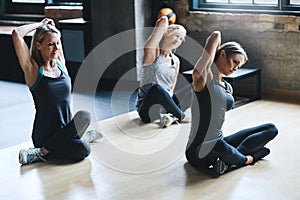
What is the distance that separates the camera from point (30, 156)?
14.5ft

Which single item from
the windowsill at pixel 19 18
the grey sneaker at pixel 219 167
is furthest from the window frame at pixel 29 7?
the grey sneaker at pixel 219 167

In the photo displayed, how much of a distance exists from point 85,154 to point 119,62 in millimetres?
3019

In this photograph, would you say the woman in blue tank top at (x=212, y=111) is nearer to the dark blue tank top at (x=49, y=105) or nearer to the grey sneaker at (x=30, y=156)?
the dark blue tank top at (x=49, y=105)

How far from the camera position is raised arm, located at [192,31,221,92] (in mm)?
3951

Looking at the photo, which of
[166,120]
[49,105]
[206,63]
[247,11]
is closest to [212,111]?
[206,63]

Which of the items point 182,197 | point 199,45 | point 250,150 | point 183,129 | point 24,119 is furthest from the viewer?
point 199,45

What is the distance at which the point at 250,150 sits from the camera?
4355mm

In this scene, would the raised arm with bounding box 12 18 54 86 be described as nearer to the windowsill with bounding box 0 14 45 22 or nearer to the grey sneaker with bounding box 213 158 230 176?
the grey sneaker with bounding box 213 158 230 176

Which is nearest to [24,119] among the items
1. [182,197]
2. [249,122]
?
[249,122]

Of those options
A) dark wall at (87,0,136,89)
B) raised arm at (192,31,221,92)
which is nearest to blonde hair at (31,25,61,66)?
raised arm at (192,31,221,92)

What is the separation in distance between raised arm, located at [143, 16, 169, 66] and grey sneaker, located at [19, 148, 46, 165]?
148cm

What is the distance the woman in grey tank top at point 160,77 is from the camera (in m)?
5.38

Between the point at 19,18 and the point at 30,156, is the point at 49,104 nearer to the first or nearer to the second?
the point at 30,156

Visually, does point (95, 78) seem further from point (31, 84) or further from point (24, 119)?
point (31, 84)
